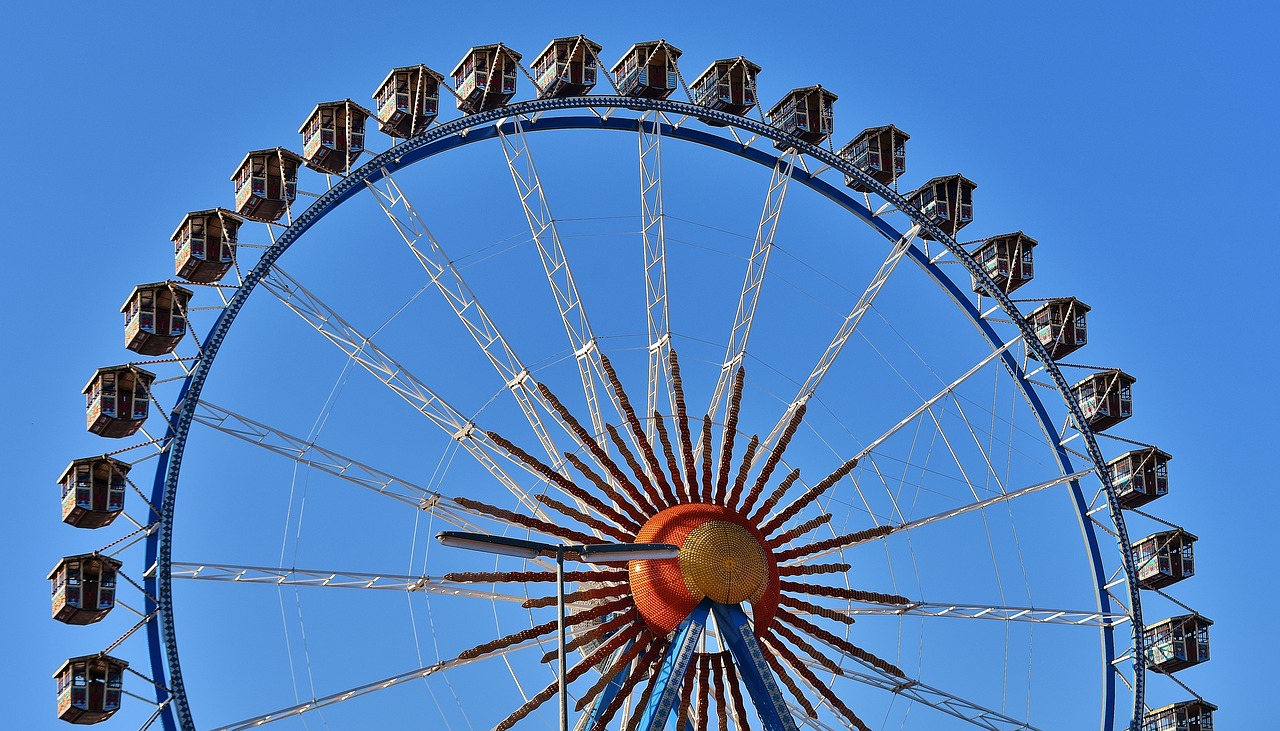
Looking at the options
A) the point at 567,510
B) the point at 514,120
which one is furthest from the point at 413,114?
the point at 567,510

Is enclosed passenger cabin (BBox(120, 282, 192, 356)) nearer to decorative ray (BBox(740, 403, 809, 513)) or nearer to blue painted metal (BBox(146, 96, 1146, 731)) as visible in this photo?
blue painted metal (BBox(146, 96, 1146, 731))

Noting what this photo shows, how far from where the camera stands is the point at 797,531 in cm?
3216

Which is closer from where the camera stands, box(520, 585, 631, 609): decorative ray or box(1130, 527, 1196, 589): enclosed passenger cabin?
box(520, 585, 631, 609): decorative ray

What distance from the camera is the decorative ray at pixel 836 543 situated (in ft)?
104

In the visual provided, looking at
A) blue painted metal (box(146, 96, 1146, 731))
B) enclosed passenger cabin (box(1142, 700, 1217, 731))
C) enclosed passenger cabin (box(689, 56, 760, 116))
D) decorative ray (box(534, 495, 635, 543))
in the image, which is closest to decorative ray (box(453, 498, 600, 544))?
decorative ray (box(534, 495, 635, 543))

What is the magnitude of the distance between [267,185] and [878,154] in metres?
12.0

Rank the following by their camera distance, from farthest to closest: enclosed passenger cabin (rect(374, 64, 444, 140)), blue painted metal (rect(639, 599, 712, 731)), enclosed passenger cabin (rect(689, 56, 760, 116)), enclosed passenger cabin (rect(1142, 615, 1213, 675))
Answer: enclosed passenger cabin (rect(1142, 615, 1213, 675)), enclosed passenger cabin (rect(689, 56, 760, 116)), enclosed passenger cabin (rect(374, 64, 444, 140)), blue painted metal (rect(639, 599, 712, 731))

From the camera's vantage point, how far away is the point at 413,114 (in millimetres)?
33906

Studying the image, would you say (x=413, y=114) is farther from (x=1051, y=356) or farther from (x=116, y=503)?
(x=1051, y=356)

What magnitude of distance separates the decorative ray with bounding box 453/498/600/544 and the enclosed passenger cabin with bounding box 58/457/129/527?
547 cm

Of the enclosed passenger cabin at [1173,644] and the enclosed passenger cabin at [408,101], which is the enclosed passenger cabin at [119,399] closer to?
the enclosed passenger cabin at [408,101]

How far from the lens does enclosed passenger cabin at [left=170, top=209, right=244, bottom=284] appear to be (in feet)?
105

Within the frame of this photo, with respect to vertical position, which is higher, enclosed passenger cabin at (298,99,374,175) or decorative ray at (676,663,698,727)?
enclosed passenger cabin at (298,99,374,175)

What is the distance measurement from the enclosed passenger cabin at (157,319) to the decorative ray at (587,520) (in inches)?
257
